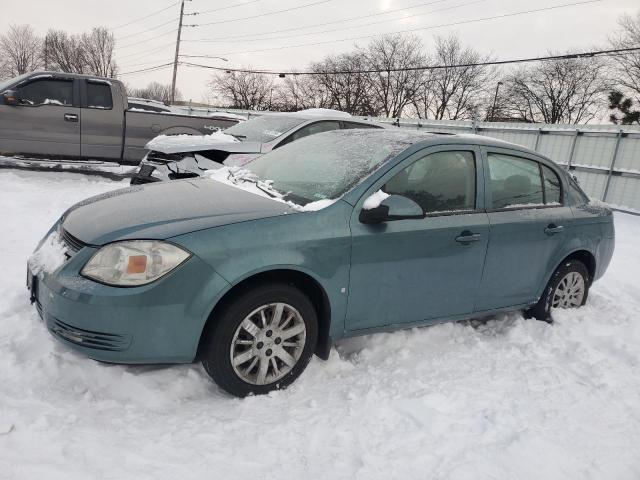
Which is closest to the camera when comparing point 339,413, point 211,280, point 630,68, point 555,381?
point 211,280

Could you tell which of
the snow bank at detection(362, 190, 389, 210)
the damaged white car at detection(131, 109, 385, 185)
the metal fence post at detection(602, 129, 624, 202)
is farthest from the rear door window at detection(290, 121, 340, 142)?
the metal fence post at detection(602, 129, 624, 202)

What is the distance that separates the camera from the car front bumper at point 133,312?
8.34ft

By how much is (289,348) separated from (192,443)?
79cm

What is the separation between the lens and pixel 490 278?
12.5 ft

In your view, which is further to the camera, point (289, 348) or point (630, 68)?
point (630, 68)

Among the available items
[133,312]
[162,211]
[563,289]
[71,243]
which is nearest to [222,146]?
[162,211]

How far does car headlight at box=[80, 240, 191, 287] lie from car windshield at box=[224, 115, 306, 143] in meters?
5.04

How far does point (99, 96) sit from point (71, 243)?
7536 mm

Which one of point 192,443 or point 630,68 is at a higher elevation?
point 630,68

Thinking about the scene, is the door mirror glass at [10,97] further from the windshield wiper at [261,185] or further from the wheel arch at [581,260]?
the wheel arch at [581,260]

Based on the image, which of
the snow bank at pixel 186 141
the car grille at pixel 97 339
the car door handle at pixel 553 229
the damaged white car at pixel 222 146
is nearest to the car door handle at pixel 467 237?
the car door handle at pixel 553 229

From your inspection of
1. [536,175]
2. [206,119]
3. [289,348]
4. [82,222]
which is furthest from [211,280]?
[206,119]

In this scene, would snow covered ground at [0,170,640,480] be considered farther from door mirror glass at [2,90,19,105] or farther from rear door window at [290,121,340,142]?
door mirror glass at [2,90,19,105]

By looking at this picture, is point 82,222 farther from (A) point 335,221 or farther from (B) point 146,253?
(A) point 335,221
